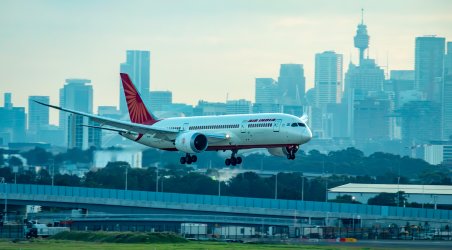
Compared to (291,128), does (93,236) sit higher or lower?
lower

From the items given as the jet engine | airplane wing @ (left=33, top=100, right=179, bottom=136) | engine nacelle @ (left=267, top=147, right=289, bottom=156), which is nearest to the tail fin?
airplane wing @ (left=33, top=100, right=179, bottom=136)

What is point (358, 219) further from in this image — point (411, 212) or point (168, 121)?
point (168, 121)

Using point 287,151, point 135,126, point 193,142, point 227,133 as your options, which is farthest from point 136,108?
point 287,151

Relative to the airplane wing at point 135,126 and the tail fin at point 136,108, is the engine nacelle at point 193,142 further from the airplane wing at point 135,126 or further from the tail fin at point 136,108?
the tail fin at point 136,108

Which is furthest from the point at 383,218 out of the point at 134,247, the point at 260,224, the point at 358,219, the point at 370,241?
the point at 134,247

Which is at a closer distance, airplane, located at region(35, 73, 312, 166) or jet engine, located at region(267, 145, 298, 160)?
airplane, located at region(35, 73, 312, 166)

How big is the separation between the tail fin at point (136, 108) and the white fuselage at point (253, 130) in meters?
11.9

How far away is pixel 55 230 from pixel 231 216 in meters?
46.8

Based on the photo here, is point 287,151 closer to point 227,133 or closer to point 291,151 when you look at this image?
point 291,151

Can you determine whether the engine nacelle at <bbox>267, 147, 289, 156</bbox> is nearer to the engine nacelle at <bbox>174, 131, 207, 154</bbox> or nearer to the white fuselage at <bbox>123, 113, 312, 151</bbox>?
the white fuselage at <bbox>123, 113, 312, 151</bbox>

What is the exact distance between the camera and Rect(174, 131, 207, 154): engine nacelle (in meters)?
132

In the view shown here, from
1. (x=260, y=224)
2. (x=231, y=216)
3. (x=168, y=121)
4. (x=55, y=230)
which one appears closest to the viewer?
(x=168, y=121)

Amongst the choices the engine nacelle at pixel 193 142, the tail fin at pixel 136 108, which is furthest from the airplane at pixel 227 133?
the tail fin at pixel 136 108

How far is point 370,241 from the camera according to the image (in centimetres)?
14638
